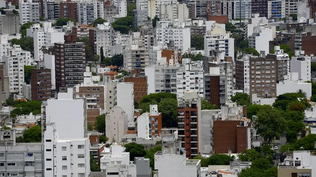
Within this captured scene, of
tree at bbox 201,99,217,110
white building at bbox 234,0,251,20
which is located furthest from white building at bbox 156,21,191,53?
tree at bbox 201,99,217,110

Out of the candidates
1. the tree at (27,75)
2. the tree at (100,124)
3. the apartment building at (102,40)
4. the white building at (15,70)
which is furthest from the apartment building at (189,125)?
the apartment building at (102,40)

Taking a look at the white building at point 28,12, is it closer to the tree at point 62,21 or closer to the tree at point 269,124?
the tree at point 62,21

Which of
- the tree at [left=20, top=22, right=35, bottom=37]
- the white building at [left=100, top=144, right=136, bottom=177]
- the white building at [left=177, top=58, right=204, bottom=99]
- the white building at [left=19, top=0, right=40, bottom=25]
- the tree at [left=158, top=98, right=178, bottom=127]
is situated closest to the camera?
the white building at [left=100, top=144, right=136, bottom=177]

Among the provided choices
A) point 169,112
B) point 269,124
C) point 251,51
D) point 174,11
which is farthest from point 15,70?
point 174,11

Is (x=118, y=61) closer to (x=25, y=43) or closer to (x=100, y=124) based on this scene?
(x=25, y=43)

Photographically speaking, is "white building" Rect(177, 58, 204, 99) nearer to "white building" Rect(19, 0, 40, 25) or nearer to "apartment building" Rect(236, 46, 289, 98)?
"apartment building" Rect(236, 46, 289, 98)

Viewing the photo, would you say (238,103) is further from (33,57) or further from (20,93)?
(33,57)

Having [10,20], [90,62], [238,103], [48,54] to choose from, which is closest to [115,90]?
[238,103]
